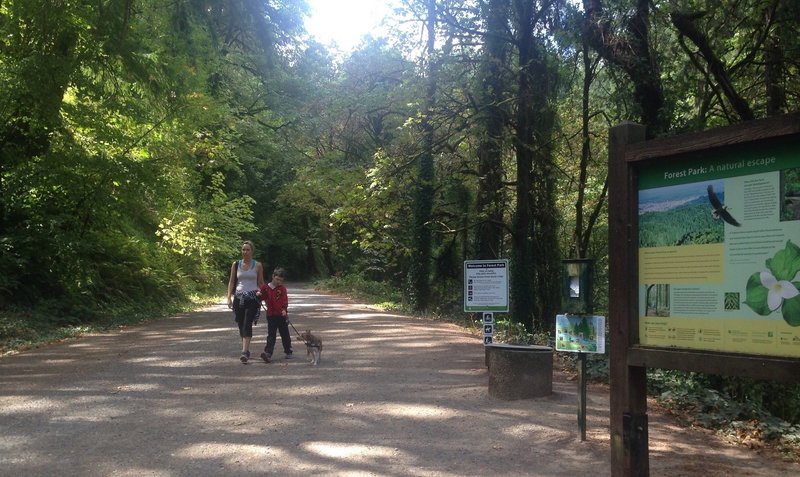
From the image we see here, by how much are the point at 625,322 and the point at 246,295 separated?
6903 millimetres

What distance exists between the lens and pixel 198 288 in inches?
1190

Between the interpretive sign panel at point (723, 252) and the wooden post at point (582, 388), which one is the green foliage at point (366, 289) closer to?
the wooden post at point (582, 388)

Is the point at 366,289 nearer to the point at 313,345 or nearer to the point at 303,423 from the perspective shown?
the point at 313,345

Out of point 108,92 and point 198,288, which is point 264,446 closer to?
point 108,92

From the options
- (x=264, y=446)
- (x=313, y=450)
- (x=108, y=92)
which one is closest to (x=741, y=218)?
(x=313, y=450)

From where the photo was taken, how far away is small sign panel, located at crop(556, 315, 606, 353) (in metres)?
5.94

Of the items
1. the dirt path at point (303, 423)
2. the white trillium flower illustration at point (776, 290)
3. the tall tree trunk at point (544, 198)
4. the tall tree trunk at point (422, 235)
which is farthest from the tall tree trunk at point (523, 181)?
the white trillium flower illustration at point (776, 290)

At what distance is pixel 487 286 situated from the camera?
9914mm

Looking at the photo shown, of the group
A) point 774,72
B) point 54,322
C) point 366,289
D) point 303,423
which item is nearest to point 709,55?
point 774,72

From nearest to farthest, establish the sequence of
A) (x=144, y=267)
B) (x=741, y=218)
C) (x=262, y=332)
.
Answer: (x=741, y=218) → (x=262, y=332) → (x=144, y=267)

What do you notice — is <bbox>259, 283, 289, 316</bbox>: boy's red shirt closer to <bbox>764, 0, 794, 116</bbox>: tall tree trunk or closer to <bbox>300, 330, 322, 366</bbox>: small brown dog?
<bbox>300, 330, 322, 366</bbox>: small brown dog

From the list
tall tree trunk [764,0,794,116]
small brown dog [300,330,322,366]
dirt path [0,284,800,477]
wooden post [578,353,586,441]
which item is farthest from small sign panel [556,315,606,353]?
tall tree trunk [764,0,794,116]

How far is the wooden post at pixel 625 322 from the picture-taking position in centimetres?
464

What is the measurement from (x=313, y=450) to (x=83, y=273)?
13.5 meters
